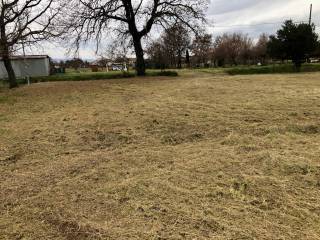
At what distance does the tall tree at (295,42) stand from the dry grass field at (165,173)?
659 inches

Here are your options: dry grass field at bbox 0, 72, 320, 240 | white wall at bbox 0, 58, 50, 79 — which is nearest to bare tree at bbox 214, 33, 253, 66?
white wall at bbox 0, 58, 50, 79

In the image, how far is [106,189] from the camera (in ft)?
13.7

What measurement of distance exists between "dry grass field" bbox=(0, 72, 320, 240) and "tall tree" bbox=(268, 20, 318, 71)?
16.7 m

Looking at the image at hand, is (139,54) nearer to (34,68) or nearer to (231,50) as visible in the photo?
(34,68)

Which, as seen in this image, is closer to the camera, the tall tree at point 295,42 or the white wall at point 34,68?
the tall tree at point 295,42

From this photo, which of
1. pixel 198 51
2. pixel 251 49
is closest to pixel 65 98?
pixel 198 51

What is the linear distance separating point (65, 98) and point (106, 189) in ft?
26.9

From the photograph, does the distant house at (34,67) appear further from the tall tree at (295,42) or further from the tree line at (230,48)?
the tall tree at (295,42)

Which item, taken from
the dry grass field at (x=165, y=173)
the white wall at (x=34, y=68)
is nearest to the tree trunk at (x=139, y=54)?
the dry grass field at (x=165, y=173)

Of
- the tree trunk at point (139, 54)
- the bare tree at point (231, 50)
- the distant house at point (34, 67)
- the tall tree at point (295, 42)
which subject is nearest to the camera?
the tree trunk at point (139, 54)

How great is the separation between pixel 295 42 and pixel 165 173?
865 inches

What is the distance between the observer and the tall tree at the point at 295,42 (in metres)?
24.0

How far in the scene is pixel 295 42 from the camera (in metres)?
24.2

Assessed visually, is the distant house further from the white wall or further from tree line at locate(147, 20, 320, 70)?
tree line at locate(147, 20, 320, 70)
